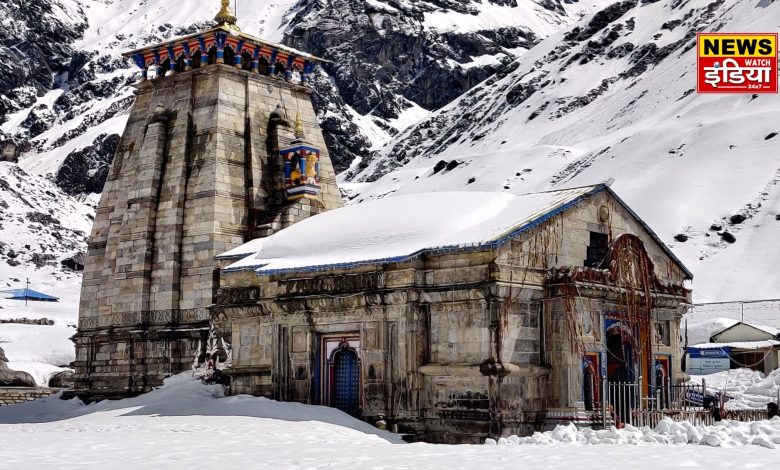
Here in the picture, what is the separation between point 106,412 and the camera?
27.7 meters

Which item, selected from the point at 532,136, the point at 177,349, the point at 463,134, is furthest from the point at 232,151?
the point at 463,134

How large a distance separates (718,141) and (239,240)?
236 feet

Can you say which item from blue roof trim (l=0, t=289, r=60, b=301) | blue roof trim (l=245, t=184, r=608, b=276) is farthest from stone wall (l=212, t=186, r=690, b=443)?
blue roof trim (l=0, t=289, r=60, b=301)

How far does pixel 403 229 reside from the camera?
84.4ft

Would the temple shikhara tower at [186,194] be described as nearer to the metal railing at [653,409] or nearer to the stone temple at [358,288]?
the stone temple at [358,288]

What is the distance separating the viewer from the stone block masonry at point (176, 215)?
32.0m

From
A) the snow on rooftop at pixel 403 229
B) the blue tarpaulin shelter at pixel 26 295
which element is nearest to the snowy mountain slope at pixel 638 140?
the blue tarpaulin shelter at pixel 26 295

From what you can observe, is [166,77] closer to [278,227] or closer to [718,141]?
[278,227]

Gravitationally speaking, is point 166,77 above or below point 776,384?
above

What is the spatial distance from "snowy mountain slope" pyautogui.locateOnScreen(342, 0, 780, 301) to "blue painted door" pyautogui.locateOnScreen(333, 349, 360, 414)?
46741 mm

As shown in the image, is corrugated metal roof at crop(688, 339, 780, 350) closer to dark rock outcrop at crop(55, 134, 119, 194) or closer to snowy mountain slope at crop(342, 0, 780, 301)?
snowy mountain slope at crop(342, 0, 780, 301)

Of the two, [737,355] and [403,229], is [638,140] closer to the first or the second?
[737,355]

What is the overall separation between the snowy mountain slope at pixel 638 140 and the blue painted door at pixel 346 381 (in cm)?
4674

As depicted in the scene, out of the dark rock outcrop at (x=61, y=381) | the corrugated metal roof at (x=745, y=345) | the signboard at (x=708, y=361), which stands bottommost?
the dark rock outcrop at (x=61, y=381)
